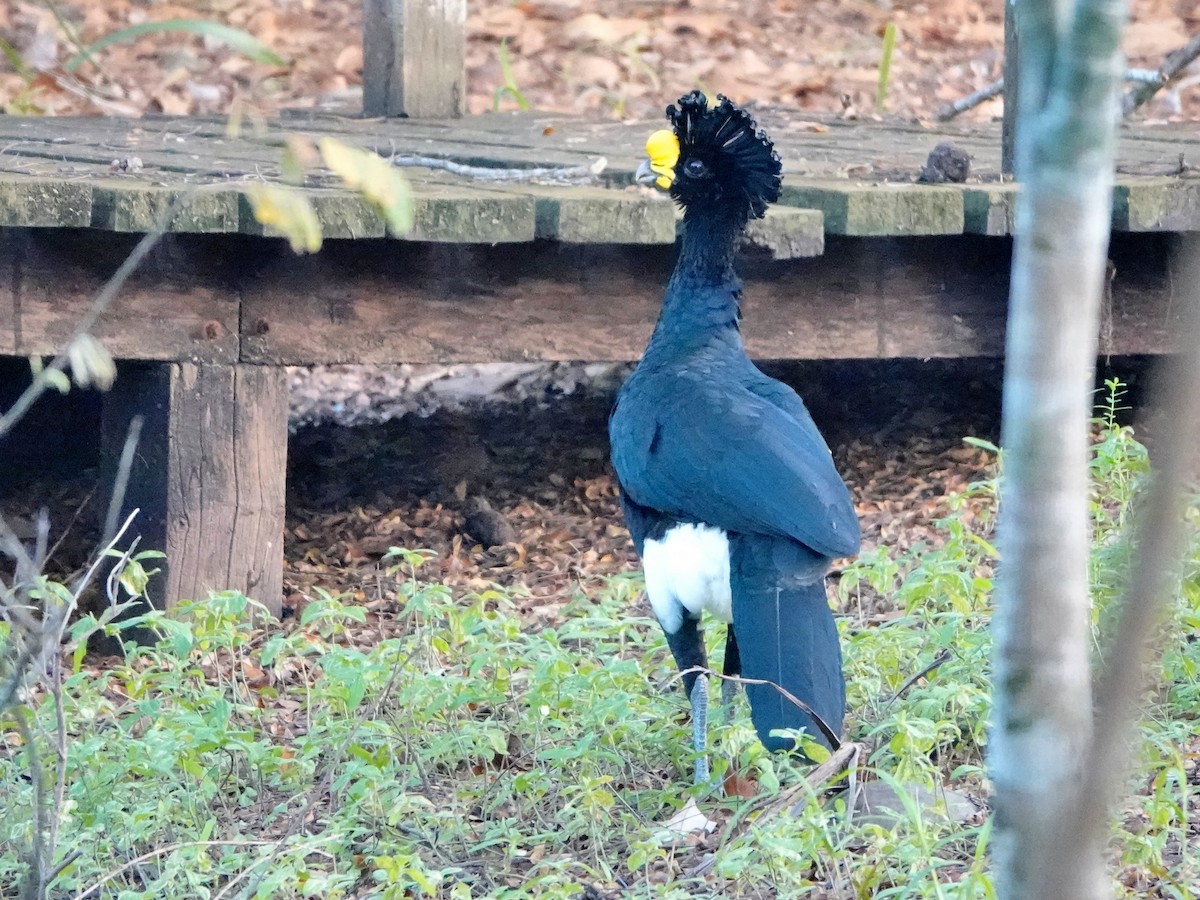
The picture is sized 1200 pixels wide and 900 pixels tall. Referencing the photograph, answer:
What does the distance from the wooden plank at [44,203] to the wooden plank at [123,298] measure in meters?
0.21

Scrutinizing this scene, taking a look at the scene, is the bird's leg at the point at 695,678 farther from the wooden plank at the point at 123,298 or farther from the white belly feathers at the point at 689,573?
the wooden plank at the point at 123,298

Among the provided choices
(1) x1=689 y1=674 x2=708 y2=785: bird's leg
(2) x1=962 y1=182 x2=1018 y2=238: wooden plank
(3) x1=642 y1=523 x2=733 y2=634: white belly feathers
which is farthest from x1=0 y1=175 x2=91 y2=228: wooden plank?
(2) x1=962 y1=182 x2=1018 y2=238: wooden plank

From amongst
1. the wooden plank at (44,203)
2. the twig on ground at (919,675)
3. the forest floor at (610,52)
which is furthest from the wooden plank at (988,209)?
the forest floor at (610,52)

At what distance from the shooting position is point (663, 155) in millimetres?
3908

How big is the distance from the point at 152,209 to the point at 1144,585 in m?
3.64

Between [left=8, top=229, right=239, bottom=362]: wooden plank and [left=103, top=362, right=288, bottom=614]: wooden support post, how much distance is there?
0.30 feet

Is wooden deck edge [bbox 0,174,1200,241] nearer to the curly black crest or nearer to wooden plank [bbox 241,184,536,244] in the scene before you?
wooden plank [bbox 241,184,536,244]

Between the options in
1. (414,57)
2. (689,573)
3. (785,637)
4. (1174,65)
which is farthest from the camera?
(414,57)

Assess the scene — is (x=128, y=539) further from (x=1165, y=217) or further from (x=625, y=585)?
(x=1165, y=217)

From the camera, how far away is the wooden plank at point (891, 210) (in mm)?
4523

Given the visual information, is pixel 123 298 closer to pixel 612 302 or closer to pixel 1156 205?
pixel 612 302

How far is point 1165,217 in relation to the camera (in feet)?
15.3

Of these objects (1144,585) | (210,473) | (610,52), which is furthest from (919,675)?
(610,52)

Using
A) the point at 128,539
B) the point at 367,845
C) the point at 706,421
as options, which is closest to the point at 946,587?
the point at 706,421
